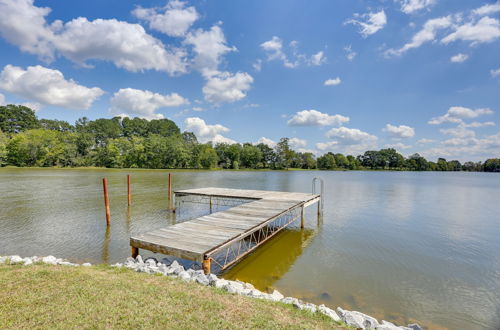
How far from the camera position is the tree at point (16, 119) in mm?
78500

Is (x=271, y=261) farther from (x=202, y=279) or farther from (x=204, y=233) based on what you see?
(x=202, y=279)

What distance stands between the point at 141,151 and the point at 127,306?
71551 millimetres

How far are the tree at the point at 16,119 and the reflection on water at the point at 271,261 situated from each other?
102771mm

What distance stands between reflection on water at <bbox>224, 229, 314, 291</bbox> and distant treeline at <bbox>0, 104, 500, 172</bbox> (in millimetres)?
63097

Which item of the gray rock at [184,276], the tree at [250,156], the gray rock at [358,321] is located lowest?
the gray rock at [358,321]

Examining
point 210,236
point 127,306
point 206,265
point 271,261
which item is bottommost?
point 271,261

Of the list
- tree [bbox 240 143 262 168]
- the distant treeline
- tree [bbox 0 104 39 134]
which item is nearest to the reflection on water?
the distant treeline

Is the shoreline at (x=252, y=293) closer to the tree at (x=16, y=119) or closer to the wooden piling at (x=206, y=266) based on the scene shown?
the wooden piling at (x=206, y=266)

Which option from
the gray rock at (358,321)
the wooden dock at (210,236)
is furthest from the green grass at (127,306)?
the wooden dock at (210,236)

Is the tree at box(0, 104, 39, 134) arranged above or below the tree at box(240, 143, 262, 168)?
above

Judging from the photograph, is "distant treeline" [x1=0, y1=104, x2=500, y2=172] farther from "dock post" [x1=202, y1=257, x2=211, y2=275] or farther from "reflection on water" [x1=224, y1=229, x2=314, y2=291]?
"dock post" [x1=202, y1=257, x2=211, y2=275]

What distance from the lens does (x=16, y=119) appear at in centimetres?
8175

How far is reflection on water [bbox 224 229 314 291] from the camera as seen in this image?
6785 mm

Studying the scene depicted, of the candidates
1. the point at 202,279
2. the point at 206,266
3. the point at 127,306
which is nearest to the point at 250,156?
the point at 206,266
